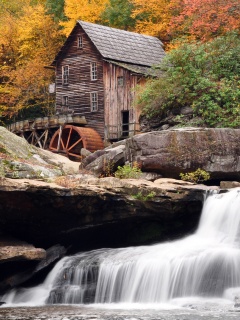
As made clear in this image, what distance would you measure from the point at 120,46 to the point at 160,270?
76.2 feet

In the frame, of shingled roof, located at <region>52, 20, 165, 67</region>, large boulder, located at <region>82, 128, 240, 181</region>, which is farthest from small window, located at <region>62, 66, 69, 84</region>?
large boulder, located at <region>82, 128, 240, 181</region>

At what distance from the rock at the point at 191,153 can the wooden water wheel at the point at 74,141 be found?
14126mm

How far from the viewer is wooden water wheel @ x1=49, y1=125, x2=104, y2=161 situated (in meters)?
37.4

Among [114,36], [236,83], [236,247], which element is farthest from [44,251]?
[114,36]

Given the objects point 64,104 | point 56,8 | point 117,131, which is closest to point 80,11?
point 56,8

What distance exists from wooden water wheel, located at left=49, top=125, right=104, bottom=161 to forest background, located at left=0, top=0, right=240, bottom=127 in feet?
17.4

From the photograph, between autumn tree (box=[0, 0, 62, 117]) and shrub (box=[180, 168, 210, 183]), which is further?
autumn tree (box=[0, 0, 62, 117])

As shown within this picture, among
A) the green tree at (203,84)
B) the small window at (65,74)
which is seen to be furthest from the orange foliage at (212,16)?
the small window at (65,74)

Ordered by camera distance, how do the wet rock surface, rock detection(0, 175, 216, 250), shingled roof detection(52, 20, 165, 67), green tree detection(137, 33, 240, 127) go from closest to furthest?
1. the wet rock surface
2. rock detection(0, 175, 216, 250)
3. green tree detection(137, 33, 240, 127)
4. shingled roof detection(52, 20, 165, 67)

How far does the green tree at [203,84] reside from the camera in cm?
2795

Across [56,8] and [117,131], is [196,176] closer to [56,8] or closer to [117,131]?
[117,131]

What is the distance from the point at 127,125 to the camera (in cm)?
3791

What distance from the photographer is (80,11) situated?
149 ft

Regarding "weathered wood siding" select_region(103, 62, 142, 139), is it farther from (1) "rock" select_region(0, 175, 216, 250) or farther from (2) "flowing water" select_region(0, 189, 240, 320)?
(2) "flowing water" select_region(0, 189, 240, 320)
